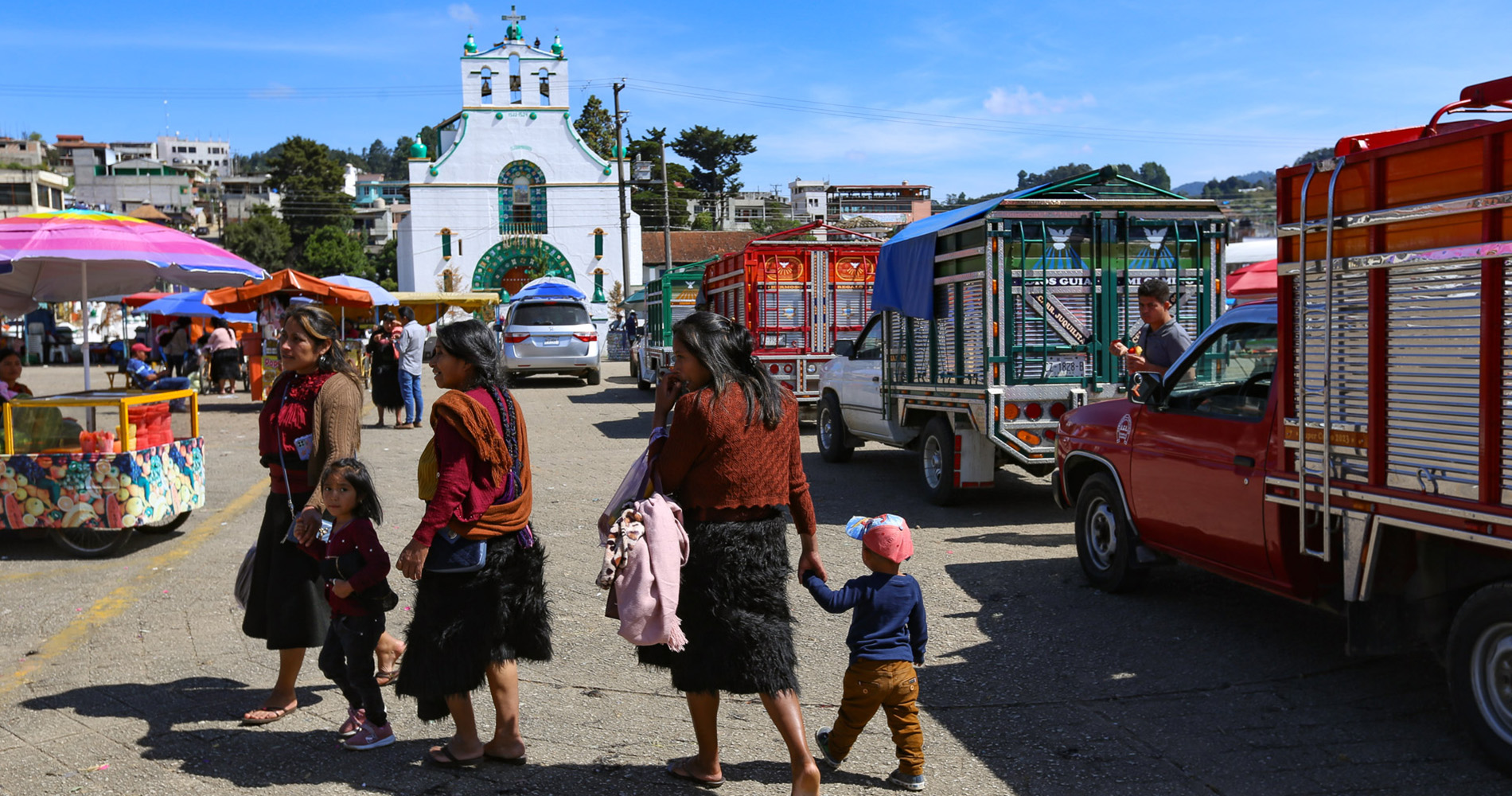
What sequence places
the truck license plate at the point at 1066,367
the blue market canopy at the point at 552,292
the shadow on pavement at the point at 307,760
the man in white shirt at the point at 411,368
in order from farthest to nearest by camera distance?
the blue market canopy at the point at 552,292 → the man in white shirt at the point at 411,368 → the truck license plate at the point at 1066,367 → the shadow on pavement at the point at 307,760

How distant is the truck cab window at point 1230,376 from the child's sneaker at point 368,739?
406 cm

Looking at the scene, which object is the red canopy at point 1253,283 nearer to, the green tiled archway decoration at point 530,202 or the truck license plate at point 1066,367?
the truck license plate at point 1066,367

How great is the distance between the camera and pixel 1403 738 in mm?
4531

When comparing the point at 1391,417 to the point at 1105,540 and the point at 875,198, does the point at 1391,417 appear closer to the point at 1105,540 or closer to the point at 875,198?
the point at 1105,540

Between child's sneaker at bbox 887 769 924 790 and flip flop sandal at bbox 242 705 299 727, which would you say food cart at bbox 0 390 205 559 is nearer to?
flip flop sandal at bbox 242 705 299 727

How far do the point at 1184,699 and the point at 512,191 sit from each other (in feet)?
199

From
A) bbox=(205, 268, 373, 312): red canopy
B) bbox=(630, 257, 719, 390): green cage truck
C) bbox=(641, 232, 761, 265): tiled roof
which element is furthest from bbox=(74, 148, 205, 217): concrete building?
bbox=(205, 268, 373, 312): red canopy

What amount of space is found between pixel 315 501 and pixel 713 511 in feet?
5.60

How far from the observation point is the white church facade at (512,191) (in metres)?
61.7

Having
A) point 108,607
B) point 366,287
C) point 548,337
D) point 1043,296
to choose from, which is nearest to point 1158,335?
point 1043,296

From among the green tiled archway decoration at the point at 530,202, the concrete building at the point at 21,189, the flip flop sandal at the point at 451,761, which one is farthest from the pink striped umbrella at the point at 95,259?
the concrete building at the point at 21,189

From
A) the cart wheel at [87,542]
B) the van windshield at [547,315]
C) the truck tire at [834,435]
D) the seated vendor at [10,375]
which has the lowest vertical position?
the cart wheel at [87,542]

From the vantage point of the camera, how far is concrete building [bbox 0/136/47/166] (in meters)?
97.9

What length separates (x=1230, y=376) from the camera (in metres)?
6.05
